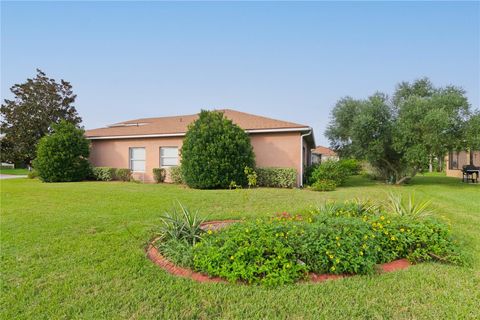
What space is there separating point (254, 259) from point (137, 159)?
14.3m

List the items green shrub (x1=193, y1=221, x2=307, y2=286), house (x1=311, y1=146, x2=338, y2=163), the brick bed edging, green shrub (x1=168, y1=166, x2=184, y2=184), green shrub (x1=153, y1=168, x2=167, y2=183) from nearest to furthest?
green shrub (x1=193, y1=221, x2=307, y2=286) → the brick bed edging → green shrub (x1=168, y1=166, x2=184, y2=184) → green shrub (x1=153, y1=168, x2=167, y2=183) → house (x1=311, y1=146, x2=338, y2=163)

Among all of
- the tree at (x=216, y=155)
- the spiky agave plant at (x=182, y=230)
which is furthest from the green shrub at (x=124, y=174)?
the spiky agave plant at (x=182, y=230)

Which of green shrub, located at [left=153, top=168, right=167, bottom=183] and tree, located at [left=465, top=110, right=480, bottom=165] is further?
green shrub, located at [left=153, top=168, right=167, bottom=183]

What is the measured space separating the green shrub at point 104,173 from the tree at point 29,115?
17.7 m

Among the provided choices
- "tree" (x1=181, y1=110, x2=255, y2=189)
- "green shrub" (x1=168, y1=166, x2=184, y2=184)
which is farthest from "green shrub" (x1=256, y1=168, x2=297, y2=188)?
"green shrub" (x1=168, y1=166, x2=184, y2=184)

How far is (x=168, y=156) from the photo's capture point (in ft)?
48.4

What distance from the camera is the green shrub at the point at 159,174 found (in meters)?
14.3

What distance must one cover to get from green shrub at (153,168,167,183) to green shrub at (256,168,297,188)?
569 centimetres

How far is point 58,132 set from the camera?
15.3 metres

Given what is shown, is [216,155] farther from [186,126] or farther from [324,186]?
[324,186]

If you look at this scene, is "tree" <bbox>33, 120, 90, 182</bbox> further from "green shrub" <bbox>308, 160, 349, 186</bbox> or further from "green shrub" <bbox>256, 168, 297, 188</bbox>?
"green shrub" <bbox>308, 160, 349, 186</bbox>

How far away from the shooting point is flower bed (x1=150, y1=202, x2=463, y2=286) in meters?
2.99

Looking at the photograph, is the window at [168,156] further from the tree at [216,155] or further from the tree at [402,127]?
the tree at [402,127]

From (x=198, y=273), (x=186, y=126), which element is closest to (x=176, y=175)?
(x=186, y=126)
